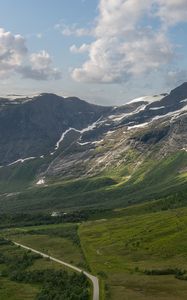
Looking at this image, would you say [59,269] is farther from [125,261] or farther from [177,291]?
[177,291]

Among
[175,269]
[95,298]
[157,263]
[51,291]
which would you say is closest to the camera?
[95,298]

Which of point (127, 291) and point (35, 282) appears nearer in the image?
point (127, 291)

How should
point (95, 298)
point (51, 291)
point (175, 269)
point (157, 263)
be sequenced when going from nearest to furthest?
point (95, 298)
point (51, 291)
point (175, 269)
point (157, 263)

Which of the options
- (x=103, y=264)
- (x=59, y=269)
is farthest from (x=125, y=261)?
(x=59, y=269)

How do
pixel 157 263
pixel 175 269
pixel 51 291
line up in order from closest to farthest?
pixel 51 291
pixel 175 269
pixel 157 263

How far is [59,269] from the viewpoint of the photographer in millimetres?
190500

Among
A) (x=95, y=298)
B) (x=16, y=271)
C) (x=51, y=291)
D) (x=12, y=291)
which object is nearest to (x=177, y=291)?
(x=95, y=298)

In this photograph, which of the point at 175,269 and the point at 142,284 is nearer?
the point at 142,284

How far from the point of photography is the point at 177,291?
144375 mm

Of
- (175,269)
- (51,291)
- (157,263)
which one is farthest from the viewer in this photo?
(157,263)

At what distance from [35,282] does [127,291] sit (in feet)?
138

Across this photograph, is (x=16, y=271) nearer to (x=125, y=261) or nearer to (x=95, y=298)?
(x=125, y=261)

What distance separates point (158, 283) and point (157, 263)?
103ft

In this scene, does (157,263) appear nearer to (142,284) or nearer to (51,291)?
(142,284)
